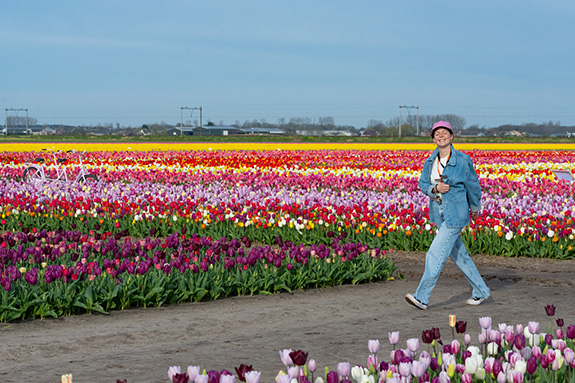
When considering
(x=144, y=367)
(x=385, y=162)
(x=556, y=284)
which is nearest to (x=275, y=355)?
(x=144, y=367)

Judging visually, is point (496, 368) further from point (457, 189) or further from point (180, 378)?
point (457, 189)

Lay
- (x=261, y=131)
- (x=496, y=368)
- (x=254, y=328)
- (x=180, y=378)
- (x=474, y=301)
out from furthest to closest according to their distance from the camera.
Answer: (x=261, y=131) < (x=474, y=301) < (x=254, y=328) < (x=496, y=368) < (x=180, y=378)

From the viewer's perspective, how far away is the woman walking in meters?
7.74

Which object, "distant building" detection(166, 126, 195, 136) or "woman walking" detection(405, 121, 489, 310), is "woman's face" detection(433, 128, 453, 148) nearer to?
"woman walking" detection(405, 121, 489, 310)

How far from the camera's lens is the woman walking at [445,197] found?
7.74 metres

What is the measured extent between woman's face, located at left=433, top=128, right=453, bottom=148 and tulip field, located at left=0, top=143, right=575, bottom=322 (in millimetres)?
2281

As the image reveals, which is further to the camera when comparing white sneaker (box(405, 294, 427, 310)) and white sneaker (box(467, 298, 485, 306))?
white sneaker (box(467, 298, 485, 306))

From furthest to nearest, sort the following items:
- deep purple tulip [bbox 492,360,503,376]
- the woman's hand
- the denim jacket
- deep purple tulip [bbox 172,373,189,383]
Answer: the denim jacket, the woman's hand, deep purple tulip [bbox 492,360,503,376], deep purple tulip [bbox 172,373,189,383]

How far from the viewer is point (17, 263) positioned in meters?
9.12

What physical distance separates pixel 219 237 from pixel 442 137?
580cm

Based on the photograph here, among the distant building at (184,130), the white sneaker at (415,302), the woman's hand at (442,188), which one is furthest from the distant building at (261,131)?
the woman's hand at (442,188)

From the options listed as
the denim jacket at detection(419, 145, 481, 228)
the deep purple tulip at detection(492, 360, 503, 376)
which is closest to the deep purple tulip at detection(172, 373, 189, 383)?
the deep purple tulip at detection(492, 360, 503, 376)

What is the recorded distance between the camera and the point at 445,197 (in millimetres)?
7801

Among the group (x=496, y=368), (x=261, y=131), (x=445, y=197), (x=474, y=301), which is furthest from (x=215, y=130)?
(x=496, y=368)
